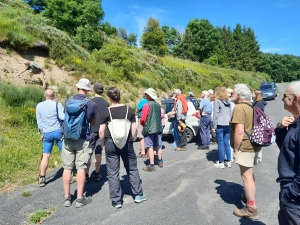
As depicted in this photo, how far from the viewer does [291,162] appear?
214 cm

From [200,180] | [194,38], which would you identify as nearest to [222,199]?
[200,180]

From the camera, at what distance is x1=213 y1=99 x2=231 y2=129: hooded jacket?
5.92m

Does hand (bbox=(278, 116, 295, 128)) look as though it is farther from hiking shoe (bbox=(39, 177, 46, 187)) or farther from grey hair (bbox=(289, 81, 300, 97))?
hiking shoe (bbox=(39, 177, 46, 187))

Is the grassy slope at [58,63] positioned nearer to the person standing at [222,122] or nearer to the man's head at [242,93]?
the person standing at [222,122]

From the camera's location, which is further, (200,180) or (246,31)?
(246,31)

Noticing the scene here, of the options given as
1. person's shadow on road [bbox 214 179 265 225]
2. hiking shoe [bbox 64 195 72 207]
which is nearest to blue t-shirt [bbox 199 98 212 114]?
person's shadow on road [bbox 214 179 265 225]

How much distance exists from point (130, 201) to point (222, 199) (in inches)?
65.6

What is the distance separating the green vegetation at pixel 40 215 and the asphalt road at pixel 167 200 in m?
0.09

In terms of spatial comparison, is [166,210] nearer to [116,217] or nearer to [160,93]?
[116,217]

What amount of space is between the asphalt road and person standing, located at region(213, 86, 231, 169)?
0.37m

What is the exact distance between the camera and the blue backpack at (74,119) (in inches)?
160

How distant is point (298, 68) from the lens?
95.0 meters

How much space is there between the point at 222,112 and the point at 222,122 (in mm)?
255

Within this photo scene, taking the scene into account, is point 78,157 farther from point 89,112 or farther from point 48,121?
point 48,121
